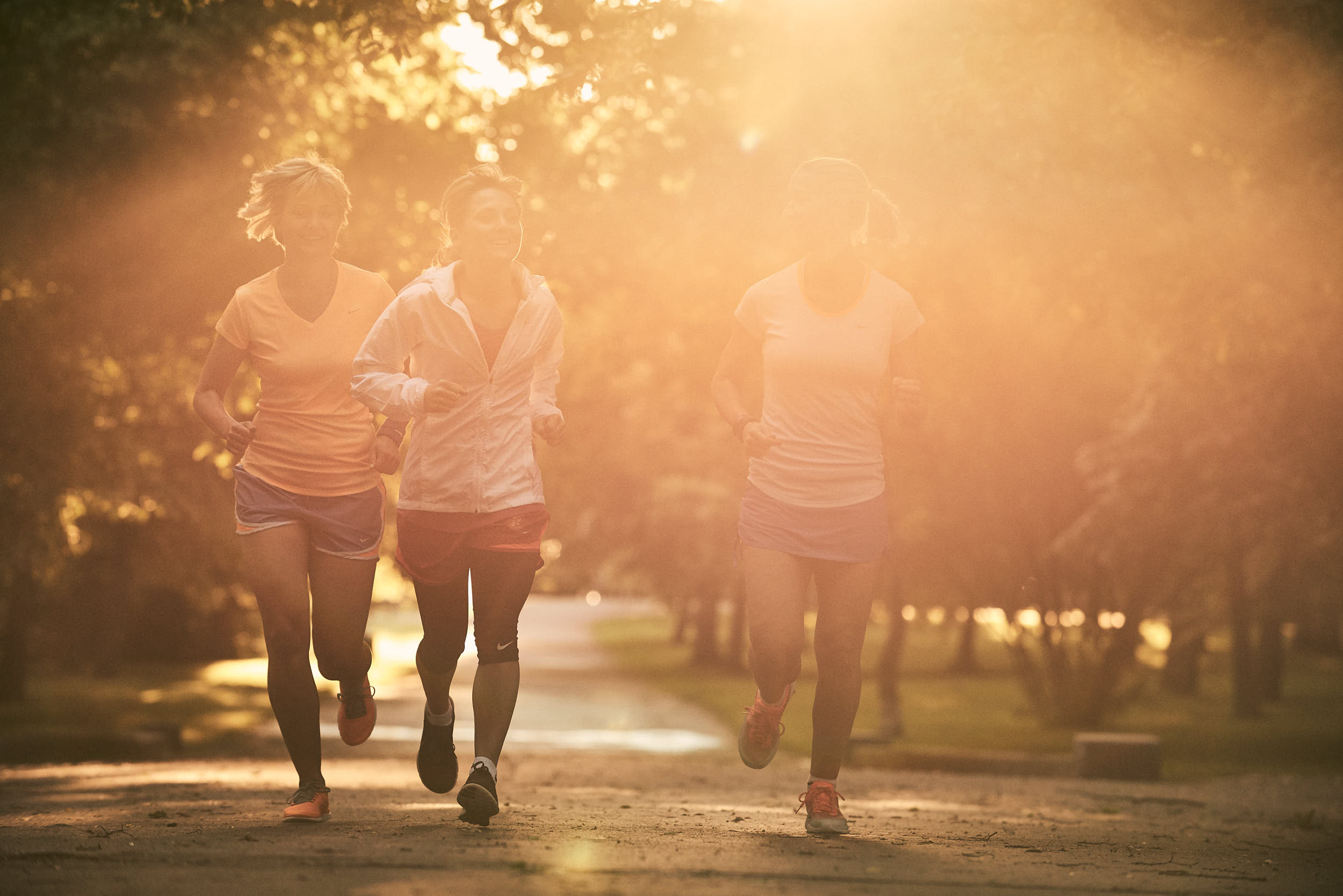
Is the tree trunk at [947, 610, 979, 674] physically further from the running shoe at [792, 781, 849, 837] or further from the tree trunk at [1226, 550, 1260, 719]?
the running shoe at [792, 781, 849, 837]

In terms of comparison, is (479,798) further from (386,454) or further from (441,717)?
(386,454)

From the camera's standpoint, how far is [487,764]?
5734mm

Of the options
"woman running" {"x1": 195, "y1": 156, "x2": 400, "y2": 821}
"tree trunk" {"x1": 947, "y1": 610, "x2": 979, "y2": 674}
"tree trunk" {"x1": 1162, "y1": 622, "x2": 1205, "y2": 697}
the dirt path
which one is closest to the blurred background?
"woman running" {"x1": 195, "y1": 156, "x2": 400, "y2": 821}

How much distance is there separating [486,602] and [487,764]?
592 mm

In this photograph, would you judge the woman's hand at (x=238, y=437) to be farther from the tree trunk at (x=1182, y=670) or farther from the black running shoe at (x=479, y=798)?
the tree trunk at (x=1182, y=670)

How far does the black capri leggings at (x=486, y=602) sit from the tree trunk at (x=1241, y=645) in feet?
66.8

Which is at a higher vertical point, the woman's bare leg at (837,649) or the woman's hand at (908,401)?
the woman's hand at (908,401)

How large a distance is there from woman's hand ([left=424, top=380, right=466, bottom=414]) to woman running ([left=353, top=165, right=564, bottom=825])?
17 centimetres

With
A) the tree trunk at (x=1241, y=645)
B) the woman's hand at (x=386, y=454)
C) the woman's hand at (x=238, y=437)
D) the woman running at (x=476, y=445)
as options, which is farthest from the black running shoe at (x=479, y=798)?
the tree trunk at (x=1241, y=645)

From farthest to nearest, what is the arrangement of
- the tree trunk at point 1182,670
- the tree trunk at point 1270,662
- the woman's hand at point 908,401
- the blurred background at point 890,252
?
the tree trunk at point 1182,670, the tree trunk at point 1270,662, the blurred background at point 890,252, the woman's hand at point 908,401

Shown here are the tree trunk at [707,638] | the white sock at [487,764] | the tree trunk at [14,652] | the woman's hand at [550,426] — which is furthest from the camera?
the tree trunk at [707,638]

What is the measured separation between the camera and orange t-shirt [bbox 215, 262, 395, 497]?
5926 millimetres

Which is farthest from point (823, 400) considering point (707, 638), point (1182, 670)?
point (707, 638)

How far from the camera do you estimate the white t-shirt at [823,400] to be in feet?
20.0
